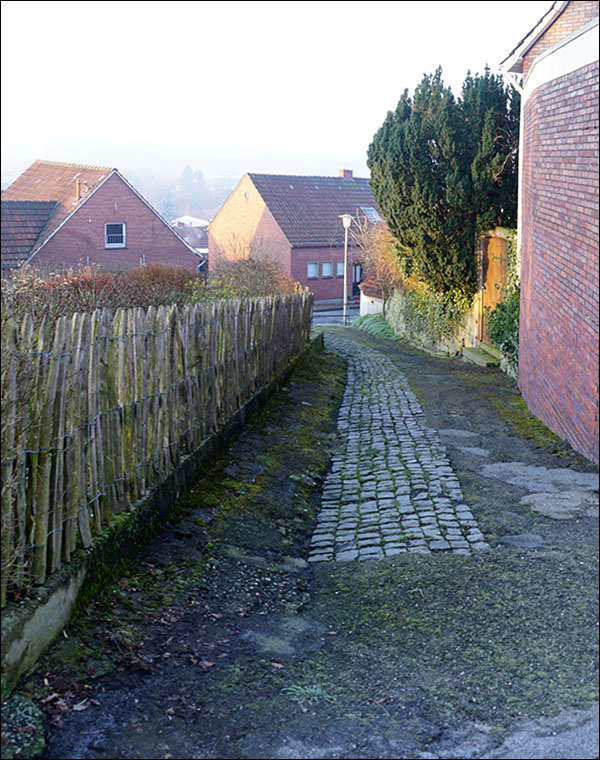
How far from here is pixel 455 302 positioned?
19.3 m

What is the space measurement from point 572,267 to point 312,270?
133 ft

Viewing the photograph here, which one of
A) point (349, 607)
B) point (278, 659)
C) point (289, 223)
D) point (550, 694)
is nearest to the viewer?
point (550, 694)

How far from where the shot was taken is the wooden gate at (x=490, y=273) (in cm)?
1667

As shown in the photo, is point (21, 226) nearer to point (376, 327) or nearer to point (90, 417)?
point (376, 327)

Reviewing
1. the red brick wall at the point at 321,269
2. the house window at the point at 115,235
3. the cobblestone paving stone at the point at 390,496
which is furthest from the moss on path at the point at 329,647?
the red brick wall at the point at 321,269

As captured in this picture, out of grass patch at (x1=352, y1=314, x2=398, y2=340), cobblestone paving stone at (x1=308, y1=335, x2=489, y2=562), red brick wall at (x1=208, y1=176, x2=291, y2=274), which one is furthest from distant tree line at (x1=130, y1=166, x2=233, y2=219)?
cobblestone paving stone at (x1=308, y1=335, x2=489, y2=562)

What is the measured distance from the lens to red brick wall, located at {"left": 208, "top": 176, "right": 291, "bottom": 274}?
142ft

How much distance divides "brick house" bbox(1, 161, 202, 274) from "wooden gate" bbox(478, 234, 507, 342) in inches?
675

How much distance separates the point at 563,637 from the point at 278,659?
1.47m

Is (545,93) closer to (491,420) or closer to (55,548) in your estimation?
(491,420)

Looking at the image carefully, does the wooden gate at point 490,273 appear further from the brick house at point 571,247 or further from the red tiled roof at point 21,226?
the red tiled roof at point 21,226

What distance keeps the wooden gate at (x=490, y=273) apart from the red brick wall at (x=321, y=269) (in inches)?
988

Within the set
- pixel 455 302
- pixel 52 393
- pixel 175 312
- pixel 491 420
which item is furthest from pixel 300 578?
pixel 455 302

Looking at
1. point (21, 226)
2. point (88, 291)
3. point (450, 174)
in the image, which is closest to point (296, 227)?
point (21, 226)
